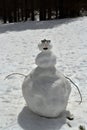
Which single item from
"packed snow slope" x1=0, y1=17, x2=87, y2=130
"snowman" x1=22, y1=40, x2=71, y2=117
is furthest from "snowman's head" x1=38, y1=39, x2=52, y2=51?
"packed snow slope" x1=0, y1=17, x2=87, y2=130

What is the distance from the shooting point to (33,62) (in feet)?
25.1

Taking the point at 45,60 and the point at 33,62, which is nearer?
the point at 45,60

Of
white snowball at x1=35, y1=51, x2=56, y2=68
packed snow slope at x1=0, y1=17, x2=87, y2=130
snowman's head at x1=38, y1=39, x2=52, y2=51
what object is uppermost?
snowman's head at x1=38, y1=39, x2=52, y2=51

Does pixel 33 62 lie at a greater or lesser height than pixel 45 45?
lesser

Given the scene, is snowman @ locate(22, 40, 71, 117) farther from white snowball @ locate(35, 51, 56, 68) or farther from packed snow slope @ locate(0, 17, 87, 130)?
packed snow slope @ locate(0, 17, 87, 130)

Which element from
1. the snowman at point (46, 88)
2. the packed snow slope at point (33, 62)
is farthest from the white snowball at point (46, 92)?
the packed snow slope at point (33, 62)

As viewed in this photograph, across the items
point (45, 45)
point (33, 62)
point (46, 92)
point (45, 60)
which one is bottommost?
point (33, 62)

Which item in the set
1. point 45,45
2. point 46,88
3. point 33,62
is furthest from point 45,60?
point 33,62

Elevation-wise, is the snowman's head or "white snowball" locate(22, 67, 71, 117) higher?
the snowman's head

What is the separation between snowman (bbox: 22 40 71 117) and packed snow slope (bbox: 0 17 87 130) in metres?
0.18

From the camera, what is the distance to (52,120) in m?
4.39

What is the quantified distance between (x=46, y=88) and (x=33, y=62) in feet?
11.1

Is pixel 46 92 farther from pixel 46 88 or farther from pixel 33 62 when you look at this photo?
pixel 33 62

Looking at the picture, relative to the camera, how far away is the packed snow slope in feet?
14.4
